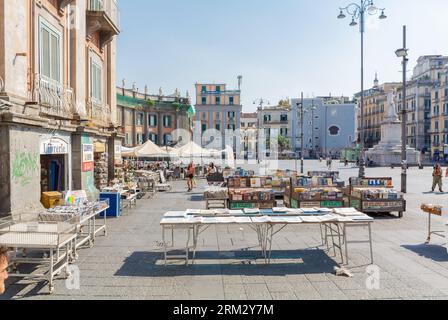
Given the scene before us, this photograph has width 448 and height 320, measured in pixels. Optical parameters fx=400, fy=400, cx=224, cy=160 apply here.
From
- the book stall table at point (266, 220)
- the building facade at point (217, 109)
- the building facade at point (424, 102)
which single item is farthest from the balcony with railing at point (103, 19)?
the building facade at point (424, 102)

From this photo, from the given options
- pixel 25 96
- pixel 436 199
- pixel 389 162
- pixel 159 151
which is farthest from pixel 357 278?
pixel 389 162

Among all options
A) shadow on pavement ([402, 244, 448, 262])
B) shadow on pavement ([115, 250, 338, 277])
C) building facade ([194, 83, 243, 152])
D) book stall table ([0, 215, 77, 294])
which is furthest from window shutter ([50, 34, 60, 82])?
building facade ([194, 83, 243, 152])

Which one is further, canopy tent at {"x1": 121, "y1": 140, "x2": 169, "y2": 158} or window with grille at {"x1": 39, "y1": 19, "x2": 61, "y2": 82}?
canopy tent at {"x1": 121, "y1": 140, "x2": 169, "y2": 158}

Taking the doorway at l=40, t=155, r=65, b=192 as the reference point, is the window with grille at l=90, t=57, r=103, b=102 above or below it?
above

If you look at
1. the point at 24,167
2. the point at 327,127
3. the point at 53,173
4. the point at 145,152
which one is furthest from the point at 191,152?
the point at 327,127

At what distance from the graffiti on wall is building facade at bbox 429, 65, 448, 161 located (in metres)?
79.3

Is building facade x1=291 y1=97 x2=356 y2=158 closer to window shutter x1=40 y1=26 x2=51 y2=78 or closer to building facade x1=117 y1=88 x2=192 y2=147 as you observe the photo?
building facade x1=117 y1=88 x2=192 y2=147

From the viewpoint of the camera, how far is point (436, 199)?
19.6 m

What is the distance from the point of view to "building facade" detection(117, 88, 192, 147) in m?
55.8

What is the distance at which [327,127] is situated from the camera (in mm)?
102875

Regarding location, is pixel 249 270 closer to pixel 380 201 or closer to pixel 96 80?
pixel 380 201

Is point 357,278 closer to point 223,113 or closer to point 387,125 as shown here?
point 387,125

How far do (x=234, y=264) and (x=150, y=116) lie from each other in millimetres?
55415

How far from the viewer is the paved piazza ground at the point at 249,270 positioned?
668cm
